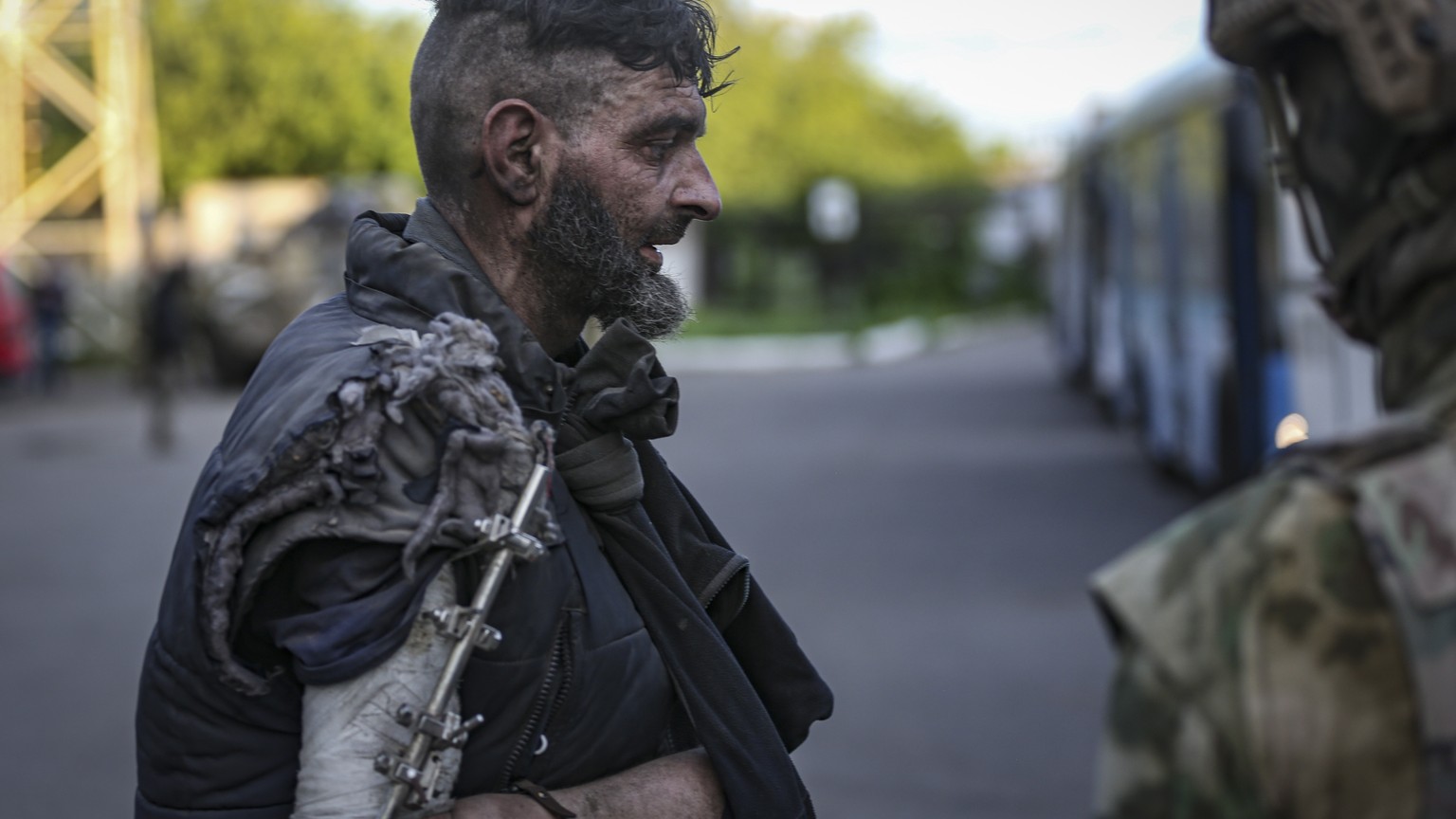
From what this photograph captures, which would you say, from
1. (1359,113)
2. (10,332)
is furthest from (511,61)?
(10,332)

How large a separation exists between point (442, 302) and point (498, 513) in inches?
11.5

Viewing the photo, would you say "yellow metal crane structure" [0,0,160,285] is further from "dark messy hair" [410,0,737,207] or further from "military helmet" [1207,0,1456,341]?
"military helmet" [1207,0,1456,341]

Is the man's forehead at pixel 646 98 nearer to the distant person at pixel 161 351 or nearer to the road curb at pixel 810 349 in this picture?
the distant person at pixel 161 351

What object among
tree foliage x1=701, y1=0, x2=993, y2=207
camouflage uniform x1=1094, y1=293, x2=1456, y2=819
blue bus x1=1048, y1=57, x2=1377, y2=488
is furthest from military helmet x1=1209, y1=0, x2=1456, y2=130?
tree foliage x1=701, y1=0, x2=993, y2=207

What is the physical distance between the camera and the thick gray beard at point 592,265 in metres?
2.10

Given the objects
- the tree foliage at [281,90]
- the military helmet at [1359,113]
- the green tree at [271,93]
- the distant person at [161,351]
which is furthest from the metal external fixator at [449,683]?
the green tree at [271,93]

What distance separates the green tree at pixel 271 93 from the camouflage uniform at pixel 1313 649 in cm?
4321

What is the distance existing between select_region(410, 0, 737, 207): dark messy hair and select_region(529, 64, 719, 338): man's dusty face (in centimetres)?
3

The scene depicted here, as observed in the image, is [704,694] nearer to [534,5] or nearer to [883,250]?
[534,5]

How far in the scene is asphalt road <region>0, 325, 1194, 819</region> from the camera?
5.92 meters

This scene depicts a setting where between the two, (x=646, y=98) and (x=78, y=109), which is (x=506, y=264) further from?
(x=78, y=109)

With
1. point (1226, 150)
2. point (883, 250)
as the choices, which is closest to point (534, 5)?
point (1226, 150)

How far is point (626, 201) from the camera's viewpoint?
7.03 feet

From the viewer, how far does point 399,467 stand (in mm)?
1747
